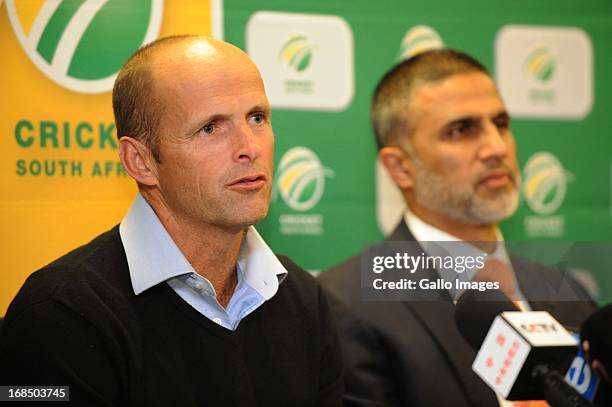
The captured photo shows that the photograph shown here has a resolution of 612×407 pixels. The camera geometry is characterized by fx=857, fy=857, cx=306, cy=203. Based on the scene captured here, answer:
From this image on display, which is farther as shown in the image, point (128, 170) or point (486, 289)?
point (486, 289)

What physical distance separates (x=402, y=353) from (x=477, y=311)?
24 cm

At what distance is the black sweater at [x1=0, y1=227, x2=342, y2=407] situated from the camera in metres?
1.81

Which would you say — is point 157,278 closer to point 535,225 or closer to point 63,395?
point 63,395

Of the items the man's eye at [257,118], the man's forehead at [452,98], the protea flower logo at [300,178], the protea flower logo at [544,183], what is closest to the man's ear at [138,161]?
the man's eye at [257,118]

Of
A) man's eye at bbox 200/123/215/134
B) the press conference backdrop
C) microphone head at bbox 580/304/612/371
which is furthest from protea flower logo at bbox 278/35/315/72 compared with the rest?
microphone head at bbox 580/304/612/371

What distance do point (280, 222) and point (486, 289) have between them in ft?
2.03

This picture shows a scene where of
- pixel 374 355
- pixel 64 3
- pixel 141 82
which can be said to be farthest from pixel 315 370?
pixel 64 3

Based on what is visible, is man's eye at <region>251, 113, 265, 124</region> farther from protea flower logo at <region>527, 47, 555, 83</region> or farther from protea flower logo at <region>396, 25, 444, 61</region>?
protea flower logo at <region>527, 47, 555, 83</region>

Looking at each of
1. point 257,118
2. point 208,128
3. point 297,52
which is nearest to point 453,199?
point 297,52

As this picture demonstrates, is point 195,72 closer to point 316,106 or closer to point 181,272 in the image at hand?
point 181,272

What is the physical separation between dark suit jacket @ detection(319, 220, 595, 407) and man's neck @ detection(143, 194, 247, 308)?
1.38ft

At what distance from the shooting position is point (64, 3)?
2281 mm

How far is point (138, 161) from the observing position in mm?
2082

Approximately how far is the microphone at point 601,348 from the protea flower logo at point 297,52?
3.75 feet
